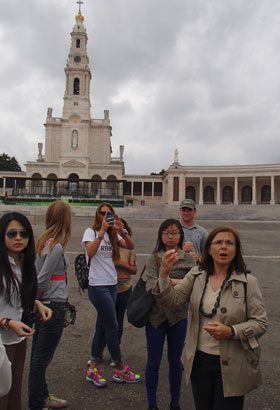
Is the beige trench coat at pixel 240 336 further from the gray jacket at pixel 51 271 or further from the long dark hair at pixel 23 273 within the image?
the gray jacket at pixel 51 271

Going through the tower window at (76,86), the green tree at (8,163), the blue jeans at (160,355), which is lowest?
the blue jeans at (160,355)

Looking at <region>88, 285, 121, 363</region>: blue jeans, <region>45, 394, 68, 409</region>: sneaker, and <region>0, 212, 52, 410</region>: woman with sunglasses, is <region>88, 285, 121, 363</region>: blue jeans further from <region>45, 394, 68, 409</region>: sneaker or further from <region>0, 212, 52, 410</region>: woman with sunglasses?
<region>0, 212, 52, 410</region>: woman with sunglasses

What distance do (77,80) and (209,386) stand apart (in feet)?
232

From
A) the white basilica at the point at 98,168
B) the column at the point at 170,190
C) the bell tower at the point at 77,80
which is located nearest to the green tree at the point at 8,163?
the white basilica at the point at 98,168

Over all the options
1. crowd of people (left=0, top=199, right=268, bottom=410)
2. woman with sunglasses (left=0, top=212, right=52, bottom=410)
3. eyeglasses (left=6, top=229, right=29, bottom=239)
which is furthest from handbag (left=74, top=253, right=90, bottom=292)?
eyeglasses (left=6, top=229, right=29, bottom=239)

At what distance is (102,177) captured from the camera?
217 ft

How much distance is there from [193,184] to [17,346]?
7003cm

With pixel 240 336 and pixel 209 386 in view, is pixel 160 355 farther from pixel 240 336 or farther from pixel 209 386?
pixel 240 336

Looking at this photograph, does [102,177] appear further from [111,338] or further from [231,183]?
[111,338]

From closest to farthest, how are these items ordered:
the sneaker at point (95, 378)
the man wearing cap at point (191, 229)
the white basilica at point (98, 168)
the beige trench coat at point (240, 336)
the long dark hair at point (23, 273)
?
the beige trench coat at point (240, 336), the long dark hair at point (23, 273), the sneaker at point (95, 378), the man wearing cap at point (191, 229), the white basilica at point (98, 168)

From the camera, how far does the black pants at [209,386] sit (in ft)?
8.80

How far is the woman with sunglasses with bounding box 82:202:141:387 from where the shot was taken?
14.0 feet

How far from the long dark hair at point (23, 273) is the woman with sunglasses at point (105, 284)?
4.44ft

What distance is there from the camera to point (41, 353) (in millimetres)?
3549
